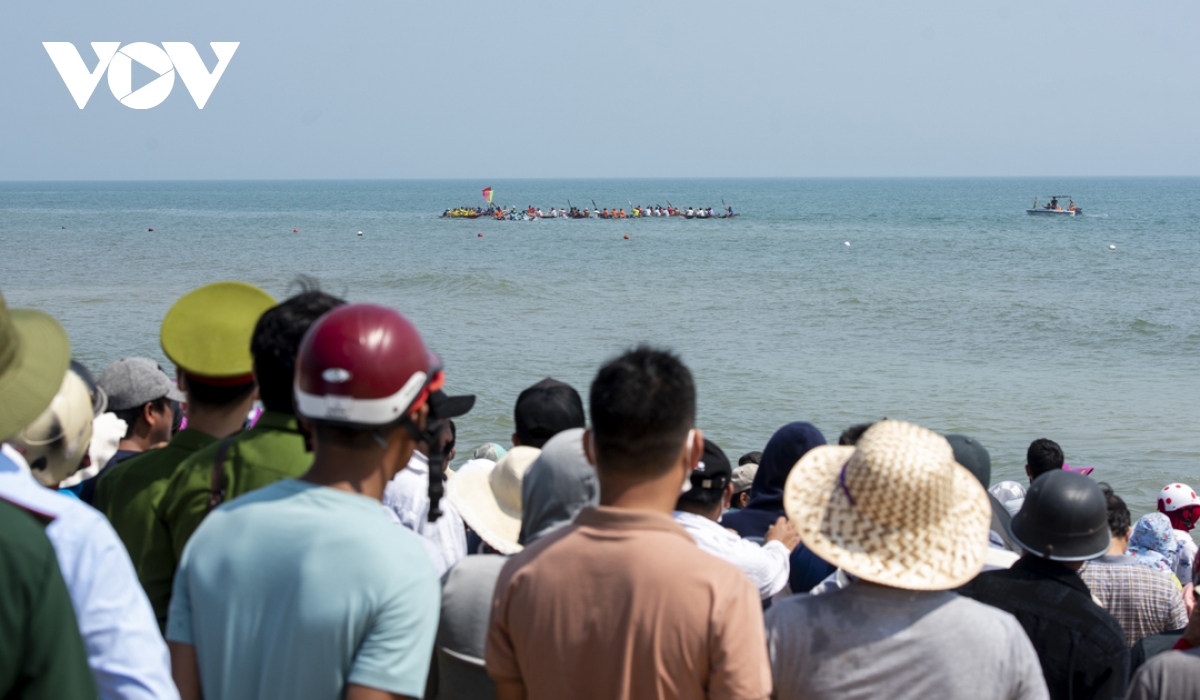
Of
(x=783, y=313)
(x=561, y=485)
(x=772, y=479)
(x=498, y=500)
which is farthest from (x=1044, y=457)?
(x=783, y=313)

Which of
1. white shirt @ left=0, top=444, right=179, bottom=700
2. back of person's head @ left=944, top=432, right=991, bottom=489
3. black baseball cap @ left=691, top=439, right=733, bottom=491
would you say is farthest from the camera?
back of person's head @ left=944, top=432, right=991, bottom=489

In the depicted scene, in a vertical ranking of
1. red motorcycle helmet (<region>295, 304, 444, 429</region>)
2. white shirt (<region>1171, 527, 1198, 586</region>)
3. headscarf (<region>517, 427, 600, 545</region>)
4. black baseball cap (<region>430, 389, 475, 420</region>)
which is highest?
red motorcycle helmet (<region>295, 304, 444, 429</region>)

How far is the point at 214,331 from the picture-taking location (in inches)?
116

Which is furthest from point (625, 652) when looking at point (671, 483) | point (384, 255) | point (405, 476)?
Result: point (384, 255)

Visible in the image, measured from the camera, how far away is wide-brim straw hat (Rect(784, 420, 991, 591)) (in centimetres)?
233

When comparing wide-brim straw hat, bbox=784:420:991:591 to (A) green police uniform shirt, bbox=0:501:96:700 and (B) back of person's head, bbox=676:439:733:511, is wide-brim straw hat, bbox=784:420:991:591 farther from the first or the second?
(A) green police uniform shirt, bbox=0:501:96:700

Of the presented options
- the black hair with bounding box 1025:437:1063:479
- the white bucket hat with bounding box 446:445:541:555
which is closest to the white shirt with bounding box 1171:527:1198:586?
the black hair with bounding box 1025:437:1063:479

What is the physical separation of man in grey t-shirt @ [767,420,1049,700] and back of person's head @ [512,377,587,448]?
1464mm

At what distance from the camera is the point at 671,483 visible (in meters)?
2.28

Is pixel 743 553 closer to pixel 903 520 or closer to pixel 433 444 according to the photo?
pixel 903 520

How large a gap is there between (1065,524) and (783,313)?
24602 mm

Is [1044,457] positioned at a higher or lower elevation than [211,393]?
lower

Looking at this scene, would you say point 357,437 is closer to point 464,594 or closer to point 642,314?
point 464,594

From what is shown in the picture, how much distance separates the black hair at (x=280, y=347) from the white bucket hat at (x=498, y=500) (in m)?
0.86
